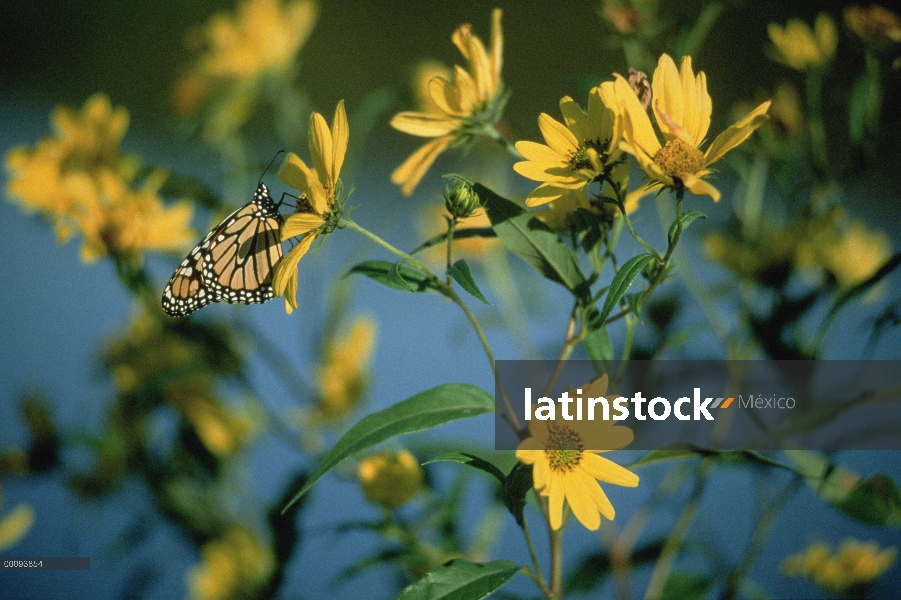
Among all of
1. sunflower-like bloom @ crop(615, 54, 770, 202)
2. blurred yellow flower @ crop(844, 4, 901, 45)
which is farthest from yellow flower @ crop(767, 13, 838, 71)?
sunflower-like bloom @ crop(615, 54, 770, 202)

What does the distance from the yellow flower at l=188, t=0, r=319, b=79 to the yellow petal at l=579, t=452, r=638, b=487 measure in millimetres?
587

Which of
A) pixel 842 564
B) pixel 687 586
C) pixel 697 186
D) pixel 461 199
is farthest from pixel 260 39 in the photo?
pixel 842 564

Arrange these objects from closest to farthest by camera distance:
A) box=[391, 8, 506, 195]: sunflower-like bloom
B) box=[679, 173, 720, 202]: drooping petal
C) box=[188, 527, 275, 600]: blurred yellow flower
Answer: box=[679, 173, 720, 202]: drooping petal → box=[391, 8, 506, 195]: sunflower-like bloom → box=[188, 527, 275, 600]: blurred yellow flower

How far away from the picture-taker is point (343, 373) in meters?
0.67

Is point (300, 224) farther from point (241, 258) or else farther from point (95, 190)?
point (95, 190)

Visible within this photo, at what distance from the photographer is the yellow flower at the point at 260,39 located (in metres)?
0.71

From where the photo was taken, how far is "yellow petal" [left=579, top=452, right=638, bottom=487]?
34 centimetres

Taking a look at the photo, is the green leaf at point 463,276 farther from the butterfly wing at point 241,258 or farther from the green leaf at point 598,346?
the butterfly wing at point 241,258

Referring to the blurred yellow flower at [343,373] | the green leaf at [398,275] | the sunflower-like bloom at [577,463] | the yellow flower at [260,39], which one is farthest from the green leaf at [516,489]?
the yellow flower at [260,39]

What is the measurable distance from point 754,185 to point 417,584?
0.48 meters

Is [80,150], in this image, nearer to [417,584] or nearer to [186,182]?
[186,182]

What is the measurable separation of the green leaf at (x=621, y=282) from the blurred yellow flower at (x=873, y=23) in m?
0.38

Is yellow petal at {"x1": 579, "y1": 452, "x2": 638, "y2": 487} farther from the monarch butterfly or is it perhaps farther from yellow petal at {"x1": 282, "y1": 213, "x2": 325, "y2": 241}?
the monarch butterfly

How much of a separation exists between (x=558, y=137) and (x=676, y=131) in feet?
0.24
